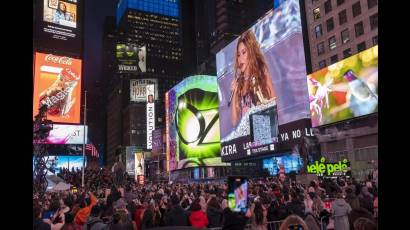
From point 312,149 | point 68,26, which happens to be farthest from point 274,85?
point 68,26

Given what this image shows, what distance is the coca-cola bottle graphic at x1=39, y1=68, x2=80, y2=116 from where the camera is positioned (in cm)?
5706

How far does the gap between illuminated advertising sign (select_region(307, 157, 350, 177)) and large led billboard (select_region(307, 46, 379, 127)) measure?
14171 mm

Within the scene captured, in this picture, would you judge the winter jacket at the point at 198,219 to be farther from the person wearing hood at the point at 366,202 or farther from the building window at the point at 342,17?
the building window at the point at 342,17

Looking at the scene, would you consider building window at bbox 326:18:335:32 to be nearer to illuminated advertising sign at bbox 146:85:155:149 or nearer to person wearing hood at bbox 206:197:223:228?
person wearing hood at bbox 206:197:223:228

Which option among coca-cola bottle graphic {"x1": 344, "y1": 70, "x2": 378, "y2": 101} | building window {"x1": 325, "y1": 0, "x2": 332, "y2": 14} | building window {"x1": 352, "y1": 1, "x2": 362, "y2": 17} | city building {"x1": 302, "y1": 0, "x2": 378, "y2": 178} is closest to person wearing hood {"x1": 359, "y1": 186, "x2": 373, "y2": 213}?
city building {"x1": 302, "y1": 0, "x2": 378, "y2": 178}

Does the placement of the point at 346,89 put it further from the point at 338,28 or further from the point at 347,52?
the point at 338,28

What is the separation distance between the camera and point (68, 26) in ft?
227

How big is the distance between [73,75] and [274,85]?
31011 millimetres

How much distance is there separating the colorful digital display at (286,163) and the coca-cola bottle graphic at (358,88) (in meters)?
12.9

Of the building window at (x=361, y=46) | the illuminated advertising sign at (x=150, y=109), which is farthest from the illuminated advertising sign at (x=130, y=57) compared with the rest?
the building window at (x=361, y=46)

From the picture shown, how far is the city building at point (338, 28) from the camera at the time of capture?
50625 mm

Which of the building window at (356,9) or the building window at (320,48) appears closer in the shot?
the building window at (356,9)
